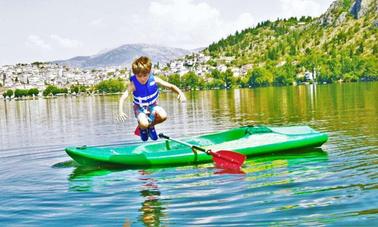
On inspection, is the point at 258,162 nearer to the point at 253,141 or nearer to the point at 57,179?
the point at 253,141

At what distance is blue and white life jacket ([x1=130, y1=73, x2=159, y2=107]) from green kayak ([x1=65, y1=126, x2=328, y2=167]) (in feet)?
6.27

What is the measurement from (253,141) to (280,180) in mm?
4474

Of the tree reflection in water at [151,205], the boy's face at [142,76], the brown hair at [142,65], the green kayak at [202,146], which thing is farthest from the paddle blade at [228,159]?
the brown hair at [142,65]

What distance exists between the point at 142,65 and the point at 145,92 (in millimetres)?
1016

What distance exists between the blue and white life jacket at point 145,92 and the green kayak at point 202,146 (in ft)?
6.27

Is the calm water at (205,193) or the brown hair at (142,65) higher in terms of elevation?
the brown hair at (142,65)

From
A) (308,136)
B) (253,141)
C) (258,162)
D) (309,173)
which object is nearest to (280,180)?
(309,173)

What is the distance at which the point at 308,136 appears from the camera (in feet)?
63.6

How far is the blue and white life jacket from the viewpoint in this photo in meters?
16.3

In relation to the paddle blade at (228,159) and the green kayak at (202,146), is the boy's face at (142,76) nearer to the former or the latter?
the green kayak at (202,146)

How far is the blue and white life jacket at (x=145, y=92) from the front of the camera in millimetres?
16312

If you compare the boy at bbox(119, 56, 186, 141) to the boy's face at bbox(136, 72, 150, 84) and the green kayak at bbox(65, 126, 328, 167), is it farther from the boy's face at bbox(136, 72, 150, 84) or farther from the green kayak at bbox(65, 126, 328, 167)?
the green kayak at bbox(65, 126, 328, 167)

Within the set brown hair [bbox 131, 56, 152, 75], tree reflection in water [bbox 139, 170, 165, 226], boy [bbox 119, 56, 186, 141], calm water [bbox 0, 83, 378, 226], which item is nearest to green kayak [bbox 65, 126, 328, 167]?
calm water [bbox 0, 83, 378, 226]

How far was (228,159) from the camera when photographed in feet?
54.4
